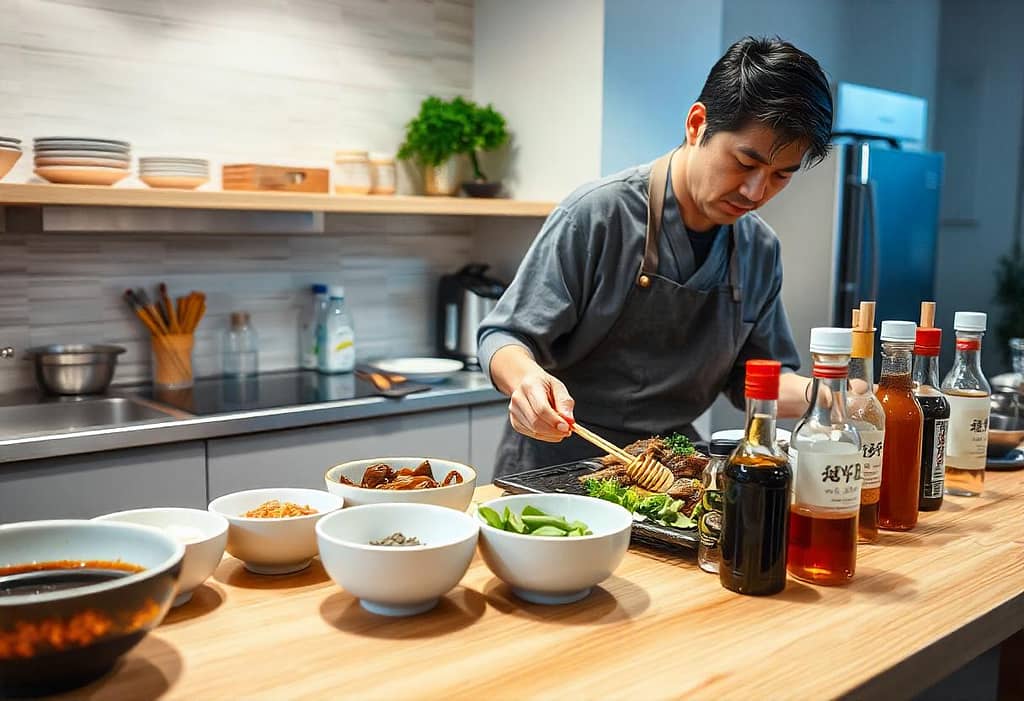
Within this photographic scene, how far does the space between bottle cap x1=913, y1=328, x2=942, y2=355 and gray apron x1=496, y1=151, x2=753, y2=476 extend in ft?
2.02

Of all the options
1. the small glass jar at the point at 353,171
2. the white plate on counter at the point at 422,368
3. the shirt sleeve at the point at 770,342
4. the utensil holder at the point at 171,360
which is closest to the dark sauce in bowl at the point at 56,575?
the shirt sleeve at the point at 770,342

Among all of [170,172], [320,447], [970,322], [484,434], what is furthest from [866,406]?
[170,172]

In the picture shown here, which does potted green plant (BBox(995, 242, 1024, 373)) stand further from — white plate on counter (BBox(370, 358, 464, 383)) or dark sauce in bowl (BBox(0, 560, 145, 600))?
dark sauce in bowl (BBox(0, 560, 145, 600))

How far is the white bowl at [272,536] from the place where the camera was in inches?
48.4

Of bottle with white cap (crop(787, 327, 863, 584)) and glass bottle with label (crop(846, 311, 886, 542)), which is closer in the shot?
bottle with white cap (crop(787, 327, 863, 584))

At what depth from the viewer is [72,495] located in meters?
2.35

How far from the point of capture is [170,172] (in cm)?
282

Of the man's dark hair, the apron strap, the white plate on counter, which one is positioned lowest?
the white plate on counter

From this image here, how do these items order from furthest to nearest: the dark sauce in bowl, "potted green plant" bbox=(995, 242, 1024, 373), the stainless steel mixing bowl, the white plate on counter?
1. "potted green plant" bbox=(995, 242, 1024, 373)
2. the white plate on counter
3. the stainless steel mixing bowl
4. the dark sauce in bowl

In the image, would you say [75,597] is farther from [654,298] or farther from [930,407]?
[654,298]

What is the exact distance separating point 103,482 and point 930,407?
6.12 ft

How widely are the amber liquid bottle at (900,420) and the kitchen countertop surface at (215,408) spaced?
5.47ft

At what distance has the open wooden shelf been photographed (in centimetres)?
251

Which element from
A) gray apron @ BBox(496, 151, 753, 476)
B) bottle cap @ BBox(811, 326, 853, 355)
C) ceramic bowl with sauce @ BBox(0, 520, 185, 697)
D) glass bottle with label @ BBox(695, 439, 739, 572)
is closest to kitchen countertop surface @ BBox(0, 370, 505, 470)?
gray apron @ BBox(496, 151, 753, 476)
